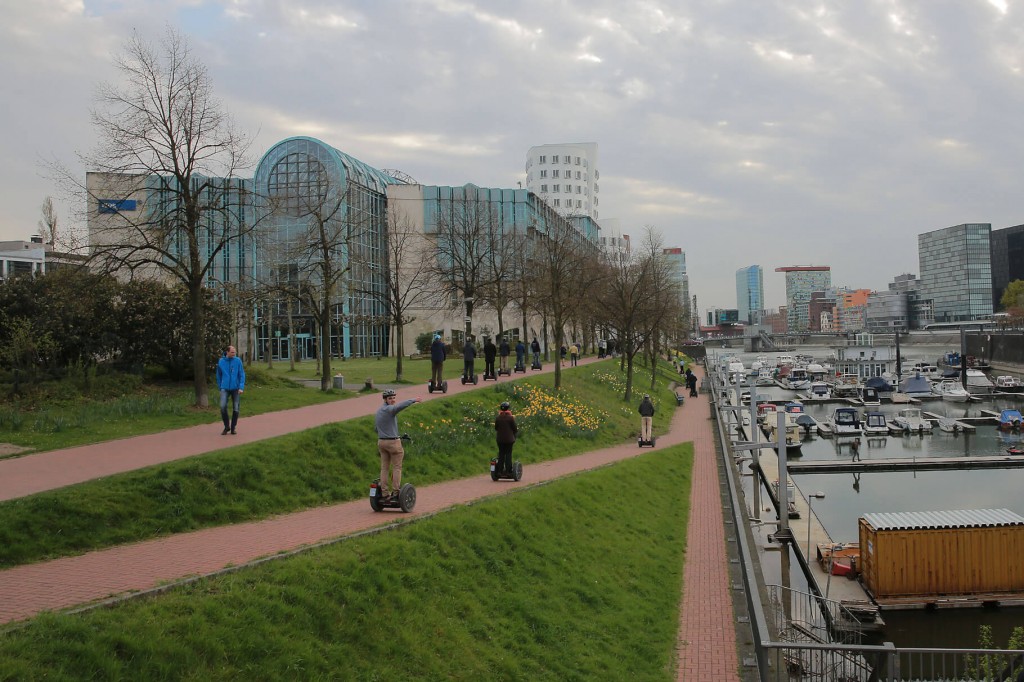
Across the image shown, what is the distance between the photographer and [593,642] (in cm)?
1064

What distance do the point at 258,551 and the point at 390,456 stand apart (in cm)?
279

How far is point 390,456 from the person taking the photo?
11992mm

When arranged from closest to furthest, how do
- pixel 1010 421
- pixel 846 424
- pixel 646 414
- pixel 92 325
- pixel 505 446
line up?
pixel 505 446, pixel 92 325, pixel 646 414, pixel 846 424, pixel 1010 421

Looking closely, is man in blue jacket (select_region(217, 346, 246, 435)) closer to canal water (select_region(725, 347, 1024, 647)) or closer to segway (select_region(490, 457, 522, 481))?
segway (select_region(490, 457, 522, 481))

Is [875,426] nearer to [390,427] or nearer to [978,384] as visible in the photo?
[978,384]

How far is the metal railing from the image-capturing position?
28.2 ft

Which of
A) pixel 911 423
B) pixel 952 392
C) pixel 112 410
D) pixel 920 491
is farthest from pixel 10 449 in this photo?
pixel 952 392

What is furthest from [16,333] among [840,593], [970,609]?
[970,609]

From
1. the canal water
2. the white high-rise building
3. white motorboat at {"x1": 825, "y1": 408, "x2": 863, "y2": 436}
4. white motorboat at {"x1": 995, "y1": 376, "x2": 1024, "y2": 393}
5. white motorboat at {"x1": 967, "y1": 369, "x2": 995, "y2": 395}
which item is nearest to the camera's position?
the canal water

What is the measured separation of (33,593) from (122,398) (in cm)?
1309

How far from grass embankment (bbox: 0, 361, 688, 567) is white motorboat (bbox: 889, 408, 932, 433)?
41293mm

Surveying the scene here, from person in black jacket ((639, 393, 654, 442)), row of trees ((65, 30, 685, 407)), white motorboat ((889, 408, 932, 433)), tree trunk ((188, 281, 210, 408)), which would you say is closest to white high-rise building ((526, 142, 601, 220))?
row of trees ((65, 30, 685, 407))

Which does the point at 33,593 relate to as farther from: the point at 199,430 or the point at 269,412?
the point at 269,412

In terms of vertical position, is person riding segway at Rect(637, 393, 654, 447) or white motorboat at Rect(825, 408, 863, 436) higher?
person riding segway at Rect(637, 393, 654, 447)
